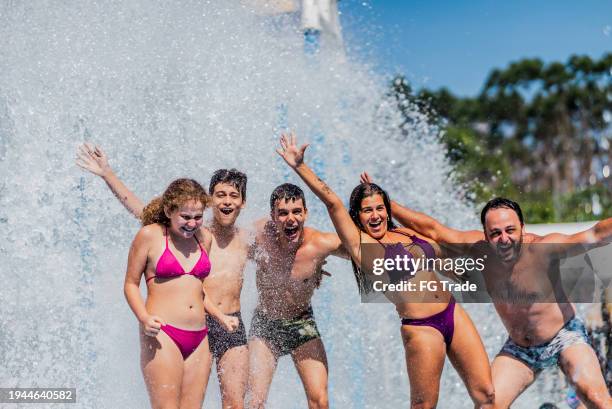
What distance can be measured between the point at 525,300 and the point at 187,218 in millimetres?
2050

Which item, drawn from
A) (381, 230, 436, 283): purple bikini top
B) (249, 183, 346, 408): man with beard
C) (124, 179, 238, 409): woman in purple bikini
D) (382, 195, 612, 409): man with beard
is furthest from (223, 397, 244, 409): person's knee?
(382, 195, 612, 409): man with beard

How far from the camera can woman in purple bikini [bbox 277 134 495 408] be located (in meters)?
4.57

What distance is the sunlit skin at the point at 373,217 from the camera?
470 centimetres

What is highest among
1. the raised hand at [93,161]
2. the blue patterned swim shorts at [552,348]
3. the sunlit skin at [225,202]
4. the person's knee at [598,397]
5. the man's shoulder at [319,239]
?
the raised hand at [93,161]

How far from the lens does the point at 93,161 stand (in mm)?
5172

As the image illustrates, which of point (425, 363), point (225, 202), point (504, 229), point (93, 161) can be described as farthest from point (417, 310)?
point (93, 161)

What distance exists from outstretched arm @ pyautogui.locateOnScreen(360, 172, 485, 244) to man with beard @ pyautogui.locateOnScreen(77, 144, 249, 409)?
0.88m

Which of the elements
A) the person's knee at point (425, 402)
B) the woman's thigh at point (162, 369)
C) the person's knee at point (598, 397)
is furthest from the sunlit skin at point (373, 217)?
the person's knee at point (598, 397)

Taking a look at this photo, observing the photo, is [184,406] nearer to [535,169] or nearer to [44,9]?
[44,9]

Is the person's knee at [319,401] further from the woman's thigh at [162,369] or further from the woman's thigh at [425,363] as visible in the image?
the woman's thigh at [162,369]

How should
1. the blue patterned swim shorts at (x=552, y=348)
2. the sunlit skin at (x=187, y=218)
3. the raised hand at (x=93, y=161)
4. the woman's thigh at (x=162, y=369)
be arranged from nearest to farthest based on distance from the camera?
the woman's thigh at (x=162, y=369), the sunlit skin at (x=187, y=218), the blue patterned swim shorts at (x=552, y=348), the raised hand at (x=93, y=161)

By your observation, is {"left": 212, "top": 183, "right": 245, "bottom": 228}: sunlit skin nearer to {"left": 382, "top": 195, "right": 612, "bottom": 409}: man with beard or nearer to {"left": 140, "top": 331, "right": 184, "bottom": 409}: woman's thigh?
{"left": 140, "top": 331, "right": 184, "bottom": 409}: woman's thigh

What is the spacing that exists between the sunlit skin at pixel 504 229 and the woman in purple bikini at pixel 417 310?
14.6 inches

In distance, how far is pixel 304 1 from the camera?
8.95 m
